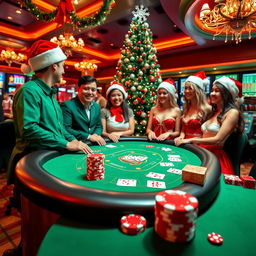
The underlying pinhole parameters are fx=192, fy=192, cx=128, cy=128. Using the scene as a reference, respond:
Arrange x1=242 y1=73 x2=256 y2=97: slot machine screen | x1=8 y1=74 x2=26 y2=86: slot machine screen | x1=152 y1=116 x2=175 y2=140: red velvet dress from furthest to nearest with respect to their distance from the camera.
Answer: x1=8 y1=74 x2=26 y2=86: slot machine screen < x1=242 y1=73 x2=256 y2=97: slot machine screen < x1=152 y1=116 x2=175 y2=140: red velvet dress

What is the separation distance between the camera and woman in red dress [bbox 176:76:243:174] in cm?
233

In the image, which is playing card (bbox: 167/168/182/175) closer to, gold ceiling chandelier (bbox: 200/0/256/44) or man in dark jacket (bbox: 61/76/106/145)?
man in dark jacket (bbox: 61/76/106/145)

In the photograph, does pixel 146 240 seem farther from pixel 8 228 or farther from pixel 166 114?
pixel 166 114

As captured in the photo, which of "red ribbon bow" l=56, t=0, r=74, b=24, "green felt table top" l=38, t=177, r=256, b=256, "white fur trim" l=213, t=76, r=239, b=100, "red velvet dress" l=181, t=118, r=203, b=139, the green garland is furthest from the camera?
"red ribbon bow" l=56, t=0, r=74, b=24

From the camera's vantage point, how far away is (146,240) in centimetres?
74

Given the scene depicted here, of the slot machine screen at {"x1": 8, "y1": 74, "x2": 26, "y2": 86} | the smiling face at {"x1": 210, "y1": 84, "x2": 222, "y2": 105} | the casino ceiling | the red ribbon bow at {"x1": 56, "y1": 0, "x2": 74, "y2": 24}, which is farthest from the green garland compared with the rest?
the slot machine screen at {"x1": 8, "y1": 74, "x2": 26, "y2": 86}

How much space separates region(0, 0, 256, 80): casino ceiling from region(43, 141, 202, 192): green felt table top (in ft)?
12.7

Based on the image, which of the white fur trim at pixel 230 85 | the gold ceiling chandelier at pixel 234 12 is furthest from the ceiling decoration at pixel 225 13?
the white fur trim at pixel 230 85

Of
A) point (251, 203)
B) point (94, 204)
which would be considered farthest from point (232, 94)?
point (94, 204)

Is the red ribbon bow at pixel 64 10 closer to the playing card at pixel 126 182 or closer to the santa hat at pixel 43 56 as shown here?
the santa hat at pixel 43 56

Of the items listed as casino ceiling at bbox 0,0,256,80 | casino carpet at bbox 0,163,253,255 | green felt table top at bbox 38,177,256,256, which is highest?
casino ceiling at bbox 0,0,256,80

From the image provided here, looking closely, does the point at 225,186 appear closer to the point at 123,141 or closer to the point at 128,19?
the point at 123,141

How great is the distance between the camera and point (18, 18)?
612cm

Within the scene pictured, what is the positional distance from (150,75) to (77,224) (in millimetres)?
4244
